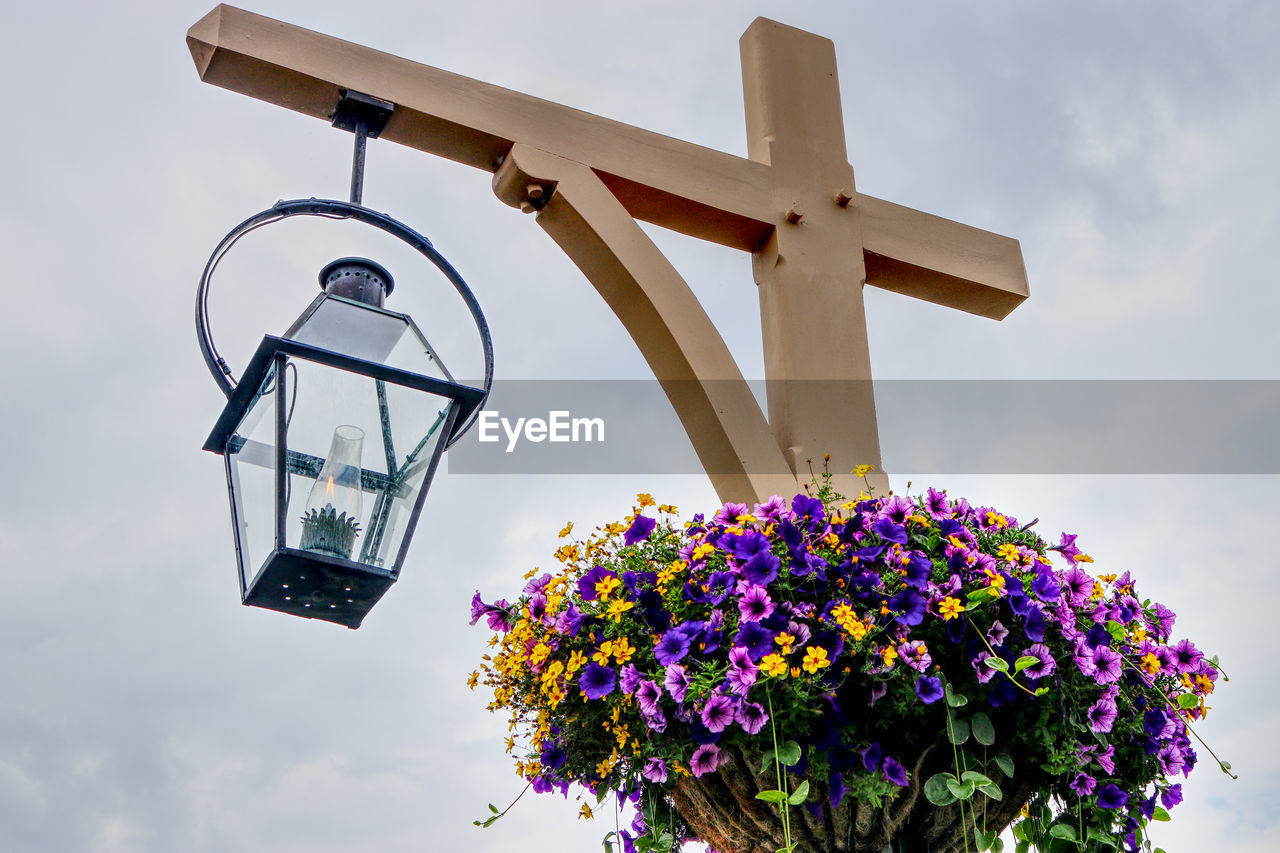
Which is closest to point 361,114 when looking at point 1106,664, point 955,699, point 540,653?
point 540,653

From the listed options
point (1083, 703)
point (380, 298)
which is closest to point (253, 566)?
point (380, 298)

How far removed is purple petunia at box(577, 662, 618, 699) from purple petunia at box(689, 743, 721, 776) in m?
0.16

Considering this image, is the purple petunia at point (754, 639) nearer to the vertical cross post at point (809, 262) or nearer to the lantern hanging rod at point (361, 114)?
the vertical cross post at point (809, 262)

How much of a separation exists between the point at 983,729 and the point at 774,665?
1.18ft

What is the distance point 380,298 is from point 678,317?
632 mm

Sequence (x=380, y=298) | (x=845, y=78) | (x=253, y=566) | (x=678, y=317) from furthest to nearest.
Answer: (x=845, y=78) < (x=678, y=317) < (x=380, y=298) < (x=253, y=566)

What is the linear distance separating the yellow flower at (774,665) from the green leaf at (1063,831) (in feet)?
1.78

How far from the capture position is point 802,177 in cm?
287

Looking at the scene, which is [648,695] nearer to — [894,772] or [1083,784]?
[894,772]

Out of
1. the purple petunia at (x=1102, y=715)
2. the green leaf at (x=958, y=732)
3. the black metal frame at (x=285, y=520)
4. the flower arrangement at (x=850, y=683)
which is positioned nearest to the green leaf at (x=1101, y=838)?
the flower arrangement at (x=850, y=683)

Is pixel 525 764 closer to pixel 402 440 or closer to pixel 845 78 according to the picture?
pixel 402 440

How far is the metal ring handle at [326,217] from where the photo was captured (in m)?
2.02

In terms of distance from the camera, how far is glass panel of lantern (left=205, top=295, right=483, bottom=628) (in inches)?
70.9

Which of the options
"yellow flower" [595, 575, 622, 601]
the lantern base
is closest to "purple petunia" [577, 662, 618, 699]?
"yellow flower" [595, 575, 622, 601]
